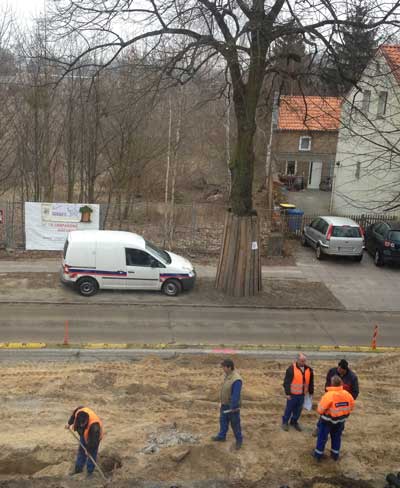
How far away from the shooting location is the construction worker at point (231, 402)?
8.17 metres

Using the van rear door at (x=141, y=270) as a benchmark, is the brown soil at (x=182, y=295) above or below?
below

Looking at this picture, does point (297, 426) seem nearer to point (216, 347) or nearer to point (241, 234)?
point (216, 347)

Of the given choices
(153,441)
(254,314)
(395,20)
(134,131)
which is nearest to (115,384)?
(153,441)

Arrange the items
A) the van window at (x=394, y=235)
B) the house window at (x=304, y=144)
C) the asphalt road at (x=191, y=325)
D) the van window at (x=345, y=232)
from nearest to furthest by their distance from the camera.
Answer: the asphalt road at (x=191, y=325), the van window at (x=394, y=235), the van window at (x=345, y=232), the house window at (x=304, y=144)

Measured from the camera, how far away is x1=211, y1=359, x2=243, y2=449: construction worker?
8.17 metres

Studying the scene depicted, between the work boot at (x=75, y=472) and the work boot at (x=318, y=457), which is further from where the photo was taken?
the work boot at (x=318, y=457)

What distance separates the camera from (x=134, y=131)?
2648cm

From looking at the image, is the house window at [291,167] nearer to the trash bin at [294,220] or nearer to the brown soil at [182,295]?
the trash bin at [294,220]

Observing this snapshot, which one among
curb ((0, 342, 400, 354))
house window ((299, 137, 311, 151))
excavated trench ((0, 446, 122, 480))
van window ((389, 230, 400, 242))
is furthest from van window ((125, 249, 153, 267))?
house window ((299, 137, 311, 151))

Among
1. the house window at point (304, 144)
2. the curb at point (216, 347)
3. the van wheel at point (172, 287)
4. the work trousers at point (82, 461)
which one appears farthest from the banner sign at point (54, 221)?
the house window at point (304, 144)

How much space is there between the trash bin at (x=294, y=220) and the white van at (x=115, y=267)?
9050 mm

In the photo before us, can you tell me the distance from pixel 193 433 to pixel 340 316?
28.3 feet

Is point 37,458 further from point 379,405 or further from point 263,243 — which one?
point 263,243

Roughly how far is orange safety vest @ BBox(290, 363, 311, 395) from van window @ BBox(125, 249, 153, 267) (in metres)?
8.62
